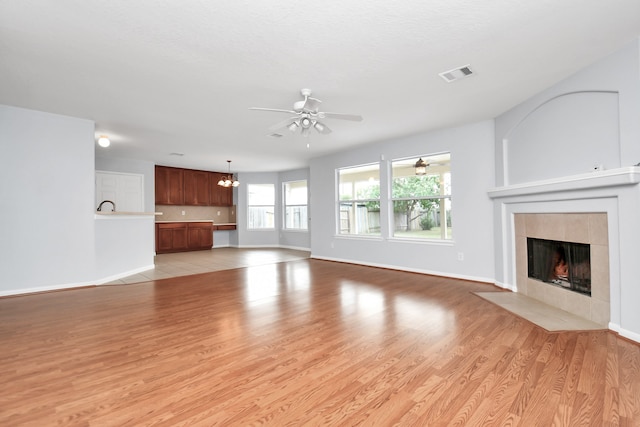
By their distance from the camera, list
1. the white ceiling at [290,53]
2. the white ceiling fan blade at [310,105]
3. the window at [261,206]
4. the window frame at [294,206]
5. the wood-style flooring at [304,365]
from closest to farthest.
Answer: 1. the wood-style flooring at [304,365]
2. the white ceiling at [290,53]
3. the white ceiling fan blade at [310,105]
4. the window frame at [294,206]
5. the window at [261,206]

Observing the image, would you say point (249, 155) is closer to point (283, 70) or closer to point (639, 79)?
point (283, 70)

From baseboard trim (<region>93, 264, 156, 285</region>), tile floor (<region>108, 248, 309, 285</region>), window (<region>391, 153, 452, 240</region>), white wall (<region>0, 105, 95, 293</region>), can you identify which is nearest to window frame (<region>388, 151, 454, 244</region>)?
window (<region>391, 153, 452, 240</region>)

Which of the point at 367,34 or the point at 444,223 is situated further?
the point at 444,223

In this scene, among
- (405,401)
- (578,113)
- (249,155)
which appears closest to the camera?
(405,401)

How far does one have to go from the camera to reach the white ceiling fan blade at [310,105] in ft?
11.0

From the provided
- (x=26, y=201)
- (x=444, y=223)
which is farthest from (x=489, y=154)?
(x=26, y=201)

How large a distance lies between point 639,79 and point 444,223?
3.10 metres

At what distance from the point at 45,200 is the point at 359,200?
5328mm

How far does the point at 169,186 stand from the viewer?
8.96 metres

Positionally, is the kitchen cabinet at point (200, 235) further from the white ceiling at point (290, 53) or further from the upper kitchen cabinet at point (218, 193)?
the white ceiling at point (290, 53)

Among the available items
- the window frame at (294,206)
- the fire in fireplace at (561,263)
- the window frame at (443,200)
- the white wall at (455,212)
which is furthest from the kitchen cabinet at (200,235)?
the fire in fireplace at (561,263)

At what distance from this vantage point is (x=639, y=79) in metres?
2.58

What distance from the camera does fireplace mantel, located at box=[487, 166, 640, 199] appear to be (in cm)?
253

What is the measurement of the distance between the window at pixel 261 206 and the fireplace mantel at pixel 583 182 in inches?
298
